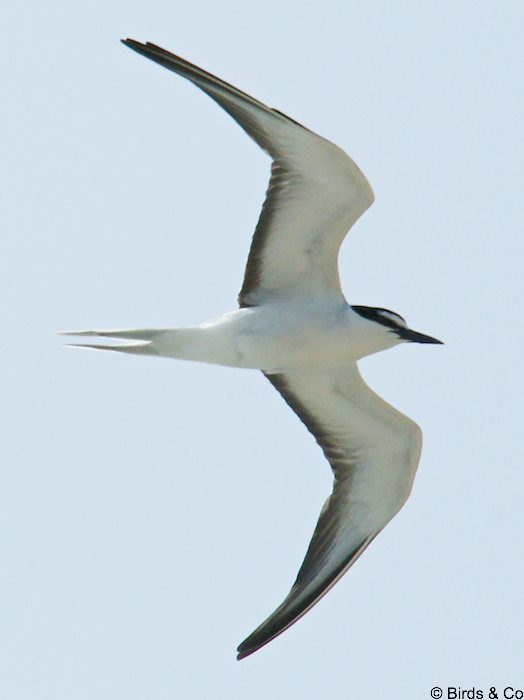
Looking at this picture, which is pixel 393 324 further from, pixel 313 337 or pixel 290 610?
pixel 290 610

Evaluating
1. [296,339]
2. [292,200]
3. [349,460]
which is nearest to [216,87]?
[292,200]

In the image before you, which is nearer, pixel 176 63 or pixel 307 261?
pixel 176 63

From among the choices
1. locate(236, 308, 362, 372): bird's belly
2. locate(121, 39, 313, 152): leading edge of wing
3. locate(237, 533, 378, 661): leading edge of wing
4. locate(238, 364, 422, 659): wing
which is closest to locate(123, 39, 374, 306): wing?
locate(121, 39, 313, 152): leading edge of wing

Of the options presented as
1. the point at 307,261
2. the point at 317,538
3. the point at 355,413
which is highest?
the point at 307,261

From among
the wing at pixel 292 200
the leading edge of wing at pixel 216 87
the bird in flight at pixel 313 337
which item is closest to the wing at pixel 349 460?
the bird in flight at pixel 313 337

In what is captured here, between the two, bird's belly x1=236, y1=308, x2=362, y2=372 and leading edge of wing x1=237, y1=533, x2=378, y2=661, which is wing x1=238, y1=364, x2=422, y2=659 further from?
bird's belly x1=236, y1=308, x2=362, y2=372

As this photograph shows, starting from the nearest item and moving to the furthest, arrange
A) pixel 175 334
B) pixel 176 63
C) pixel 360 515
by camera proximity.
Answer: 1. pixel 176 63
2. pixel 175 334
3. pixel 360 515

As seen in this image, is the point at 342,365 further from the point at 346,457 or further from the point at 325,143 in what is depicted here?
the point at 325,143

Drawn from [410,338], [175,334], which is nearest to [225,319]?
[175,334]
